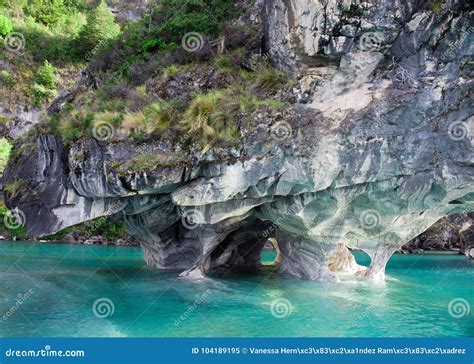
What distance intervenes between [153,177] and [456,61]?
9.01 m

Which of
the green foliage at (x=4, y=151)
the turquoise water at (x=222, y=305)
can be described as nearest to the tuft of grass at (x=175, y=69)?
the turquoise water at (x=222, y=305)

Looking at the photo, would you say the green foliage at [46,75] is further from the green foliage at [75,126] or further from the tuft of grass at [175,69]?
the tuft of grass at [175,69]

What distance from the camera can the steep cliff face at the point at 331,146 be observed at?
11688mm

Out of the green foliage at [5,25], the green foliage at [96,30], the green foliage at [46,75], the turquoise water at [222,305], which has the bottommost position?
the turquoise water at [222,305]

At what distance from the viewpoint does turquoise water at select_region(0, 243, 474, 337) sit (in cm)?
1020

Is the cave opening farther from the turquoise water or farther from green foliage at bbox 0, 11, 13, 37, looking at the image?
green foliage at bbox 0, 11, 13, 37

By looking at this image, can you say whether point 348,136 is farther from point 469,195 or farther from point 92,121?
point 92,121

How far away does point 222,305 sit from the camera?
12734mm

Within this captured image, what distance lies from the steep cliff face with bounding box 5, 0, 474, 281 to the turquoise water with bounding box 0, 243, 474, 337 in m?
2.63

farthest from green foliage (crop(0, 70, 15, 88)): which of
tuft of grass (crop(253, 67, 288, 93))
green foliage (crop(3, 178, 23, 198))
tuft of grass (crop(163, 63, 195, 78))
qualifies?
tuft of grass (crop(253, 67, 288, 93))

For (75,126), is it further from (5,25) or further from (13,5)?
(13,5)

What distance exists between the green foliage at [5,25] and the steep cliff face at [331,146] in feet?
114

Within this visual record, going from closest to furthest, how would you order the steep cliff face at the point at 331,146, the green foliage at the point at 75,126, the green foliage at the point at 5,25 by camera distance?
1. the steep cliff face at the point at 331,146
2. the green foliage at the point at 75,126
3. the green foliage at the point at 5,25

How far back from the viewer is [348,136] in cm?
1230
